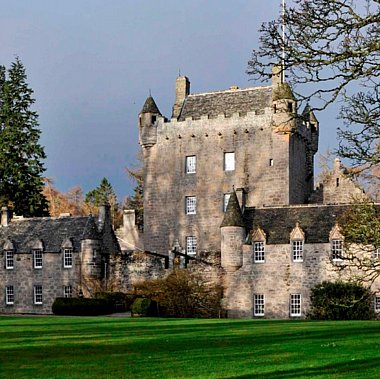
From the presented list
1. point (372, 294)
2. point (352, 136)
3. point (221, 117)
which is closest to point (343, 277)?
point (372, 294)

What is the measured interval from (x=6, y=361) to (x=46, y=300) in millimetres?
35464

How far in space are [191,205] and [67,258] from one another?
9857 millimetres

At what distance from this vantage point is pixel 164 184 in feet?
187

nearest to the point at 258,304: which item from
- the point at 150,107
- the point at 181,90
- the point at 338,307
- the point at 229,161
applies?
the point at 338,307

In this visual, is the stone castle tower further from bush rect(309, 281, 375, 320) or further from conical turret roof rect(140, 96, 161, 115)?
bush rect(309, 281, 375, 320)

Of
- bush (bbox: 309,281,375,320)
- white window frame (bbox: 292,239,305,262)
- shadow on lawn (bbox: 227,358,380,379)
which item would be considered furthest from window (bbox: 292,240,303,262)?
shadow on lawn (bbox: 227,358,380,379)

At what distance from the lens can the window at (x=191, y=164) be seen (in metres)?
56.3

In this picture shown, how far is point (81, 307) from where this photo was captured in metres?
44.3

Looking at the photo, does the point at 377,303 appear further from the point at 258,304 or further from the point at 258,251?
the point at 258,251

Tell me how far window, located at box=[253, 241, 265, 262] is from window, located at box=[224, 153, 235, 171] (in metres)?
10.9

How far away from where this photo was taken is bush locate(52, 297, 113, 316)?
44125 mm

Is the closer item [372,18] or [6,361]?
[372,18]

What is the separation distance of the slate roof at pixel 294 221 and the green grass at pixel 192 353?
1850 centimetres

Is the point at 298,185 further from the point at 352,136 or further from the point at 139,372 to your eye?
the point at 139,372
